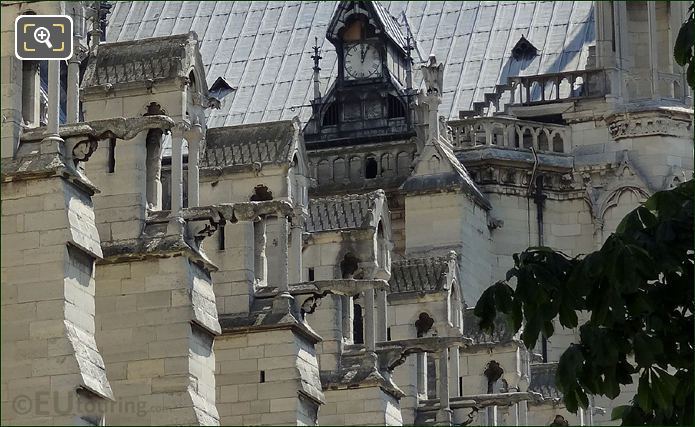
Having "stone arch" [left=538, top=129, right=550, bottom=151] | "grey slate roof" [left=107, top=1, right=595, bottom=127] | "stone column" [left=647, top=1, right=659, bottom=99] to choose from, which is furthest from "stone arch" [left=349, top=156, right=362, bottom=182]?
"stone column" [left=647, top=1, right=659, bottom=99]

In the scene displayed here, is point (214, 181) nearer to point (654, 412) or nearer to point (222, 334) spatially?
point (222, 334)

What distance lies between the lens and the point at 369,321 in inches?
2244

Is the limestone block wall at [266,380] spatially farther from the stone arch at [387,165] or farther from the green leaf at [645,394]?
the stone arch at [387,165]

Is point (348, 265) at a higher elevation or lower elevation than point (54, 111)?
higher

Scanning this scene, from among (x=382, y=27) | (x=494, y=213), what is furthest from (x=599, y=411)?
(x=382, y=27)

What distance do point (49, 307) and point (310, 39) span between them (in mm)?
40665

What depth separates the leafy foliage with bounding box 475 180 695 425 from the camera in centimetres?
3581

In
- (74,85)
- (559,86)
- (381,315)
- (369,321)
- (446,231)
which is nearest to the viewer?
(74,85)

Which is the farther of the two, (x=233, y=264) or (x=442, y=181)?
(x=442, y=181)

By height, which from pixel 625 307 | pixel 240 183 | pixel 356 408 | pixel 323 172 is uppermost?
pixel 323 172

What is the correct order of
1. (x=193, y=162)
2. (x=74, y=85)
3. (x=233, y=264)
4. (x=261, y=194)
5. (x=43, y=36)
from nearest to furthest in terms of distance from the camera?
(x=43, y=36) → (x=74, y=85) → (x=193, y=162) → (x=233, y=264) → (x=261, y=194)

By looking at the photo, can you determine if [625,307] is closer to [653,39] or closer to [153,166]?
[153,166]

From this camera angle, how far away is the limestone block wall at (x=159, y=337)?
46125 mm

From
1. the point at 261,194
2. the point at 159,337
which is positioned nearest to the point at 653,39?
the point at 261,194
